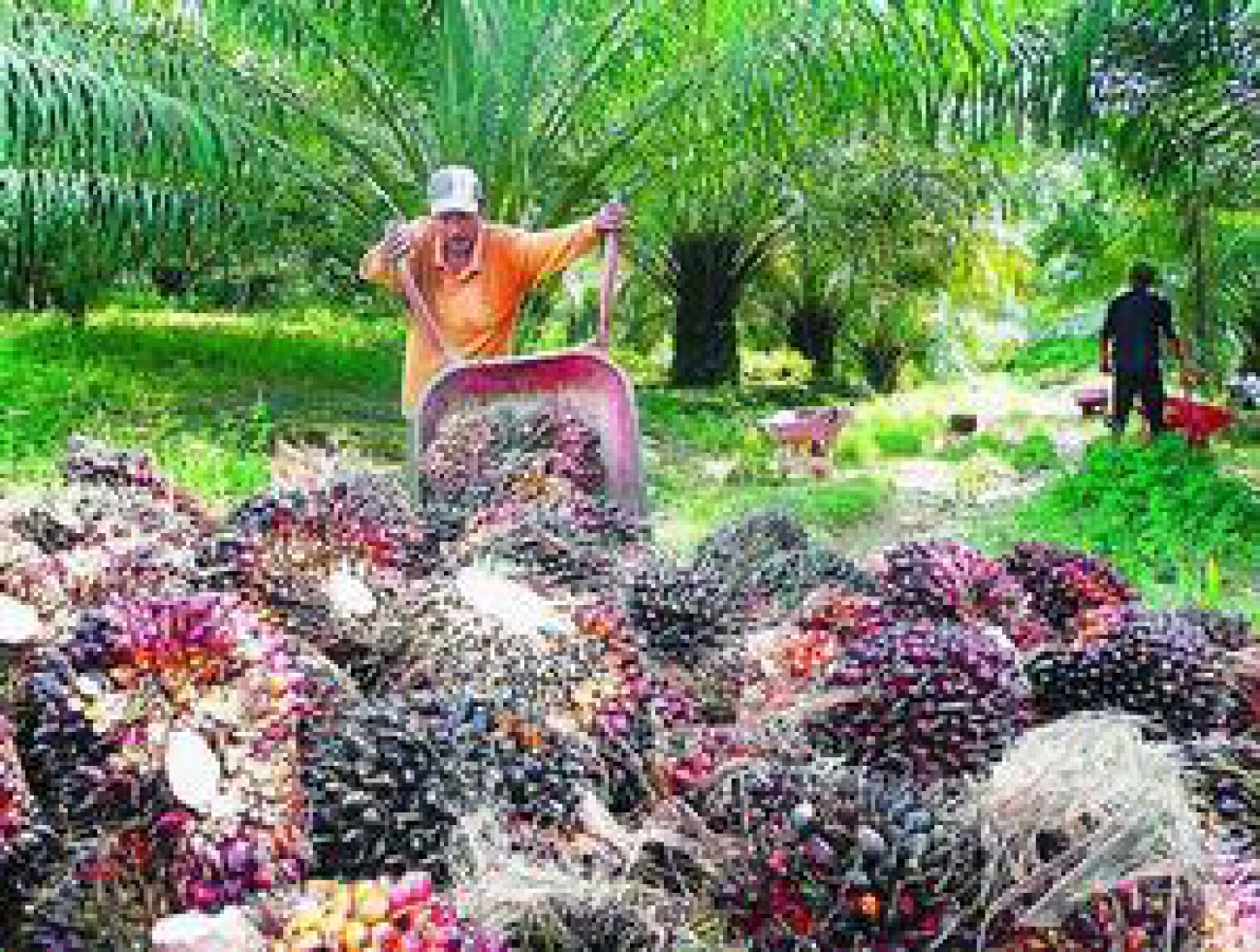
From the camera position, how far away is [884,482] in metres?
8.33

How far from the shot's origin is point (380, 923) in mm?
1062

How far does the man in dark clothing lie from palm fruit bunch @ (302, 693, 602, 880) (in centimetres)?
813

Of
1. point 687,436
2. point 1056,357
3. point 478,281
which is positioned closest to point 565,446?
point 478,281

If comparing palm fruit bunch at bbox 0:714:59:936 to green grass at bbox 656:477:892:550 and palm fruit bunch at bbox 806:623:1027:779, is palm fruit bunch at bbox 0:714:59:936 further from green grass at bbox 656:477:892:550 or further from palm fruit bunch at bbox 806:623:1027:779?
green grass at bbox 656:477:892:550

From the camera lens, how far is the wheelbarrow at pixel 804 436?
8727mm

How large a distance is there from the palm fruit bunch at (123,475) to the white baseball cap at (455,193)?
198 centimetres

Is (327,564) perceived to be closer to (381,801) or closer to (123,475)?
(381,801)

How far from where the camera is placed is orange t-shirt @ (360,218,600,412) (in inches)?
167

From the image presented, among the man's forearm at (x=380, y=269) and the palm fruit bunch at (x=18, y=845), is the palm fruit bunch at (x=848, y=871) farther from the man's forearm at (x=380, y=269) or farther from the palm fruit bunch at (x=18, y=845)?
the man's forearm at (x=380, y=269)

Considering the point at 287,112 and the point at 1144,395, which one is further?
the point at 1144,395

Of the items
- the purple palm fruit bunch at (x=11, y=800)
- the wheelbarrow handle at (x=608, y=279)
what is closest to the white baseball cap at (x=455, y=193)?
the wheelbarrow handle at (x=608, y=279)

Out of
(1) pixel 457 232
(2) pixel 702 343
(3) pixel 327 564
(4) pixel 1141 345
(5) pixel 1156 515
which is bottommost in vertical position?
(5) pixel 1156 515

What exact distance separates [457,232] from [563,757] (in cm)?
310

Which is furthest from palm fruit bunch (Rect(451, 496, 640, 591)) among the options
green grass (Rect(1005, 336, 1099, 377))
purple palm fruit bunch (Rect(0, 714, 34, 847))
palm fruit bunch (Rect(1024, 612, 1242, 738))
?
green grass (Rect(1005, 336, 1099, 377))
